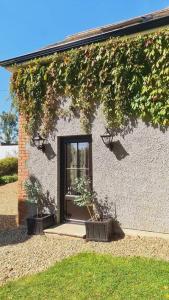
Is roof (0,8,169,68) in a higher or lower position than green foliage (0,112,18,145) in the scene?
lower

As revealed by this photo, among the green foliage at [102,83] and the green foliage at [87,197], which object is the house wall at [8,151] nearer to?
the green foliage at [102,83]

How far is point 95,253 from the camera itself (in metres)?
5.28

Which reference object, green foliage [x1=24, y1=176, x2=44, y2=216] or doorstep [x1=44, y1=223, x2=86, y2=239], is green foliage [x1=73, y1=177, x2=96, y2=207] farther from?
green foliage [x1=24, y1=176, x2=44, y2=216]

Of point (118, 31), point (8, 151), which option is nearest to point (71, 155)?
point (118, 31)

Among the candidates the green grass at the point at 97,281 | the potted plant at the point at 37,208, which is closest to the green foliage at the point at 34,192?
the potted plant at the point at 37,208

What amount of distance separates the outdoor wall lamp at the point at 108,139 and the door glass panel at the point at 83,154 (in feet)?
2.26

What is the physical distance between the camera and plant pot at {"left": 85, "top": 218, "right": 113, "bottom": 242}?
599 cm

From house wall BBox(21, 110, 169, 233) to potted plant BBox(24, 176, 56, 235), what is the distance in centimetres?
141

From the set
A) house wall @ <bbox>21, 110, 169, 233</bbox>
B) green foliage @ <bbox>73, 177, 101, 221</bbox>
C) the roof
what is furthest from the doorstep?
the roof

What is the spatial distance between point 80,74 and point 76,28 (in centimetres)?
383

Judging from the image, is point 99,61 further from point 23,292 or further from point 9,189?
point 9,189

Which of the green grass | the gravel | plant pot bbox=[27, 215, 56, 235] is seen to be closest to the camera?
the green grass

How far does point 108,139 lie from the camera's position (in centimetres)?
649

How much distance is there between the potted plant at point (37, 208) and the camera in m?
6.82
